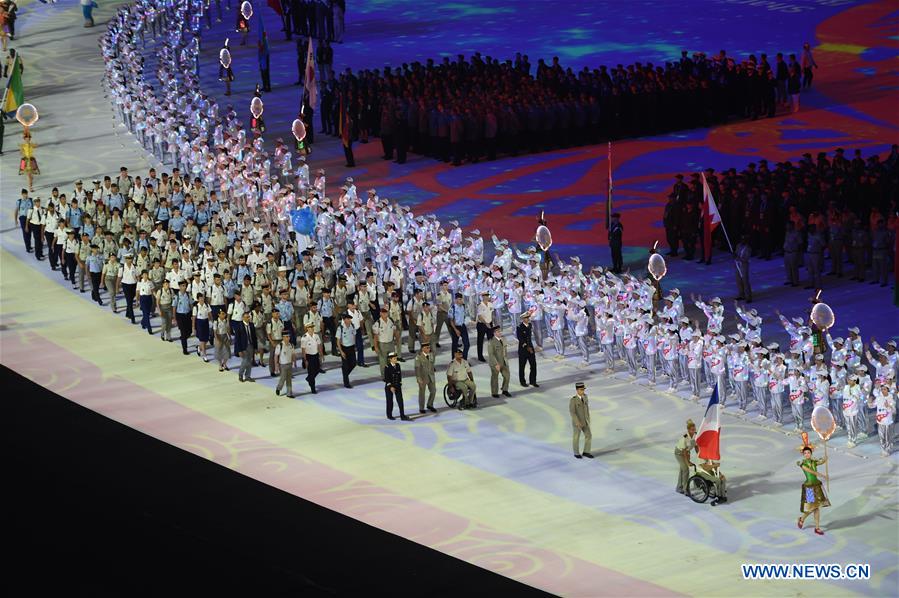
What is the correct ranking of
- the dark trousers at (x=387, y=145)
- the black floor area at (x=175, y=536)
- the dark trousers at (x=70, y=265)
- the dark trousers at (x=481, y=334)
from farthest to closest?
the dark trousers at (x=387, y=145), the dark trousers at (x=70, y=265), the dark trousers at (x=481, y=334), the black floor area at (x=175, y=536)

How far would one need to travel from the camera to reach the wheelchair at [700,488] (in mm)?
26250

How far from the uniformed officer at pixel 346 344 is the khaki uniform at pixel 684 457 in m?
8.12

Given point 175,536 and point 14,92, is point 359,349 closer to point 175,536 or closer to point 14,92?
point 175,536

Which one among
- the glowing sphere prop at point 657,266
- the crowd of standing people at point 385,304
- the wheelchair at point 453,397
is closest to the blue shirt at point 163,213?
the crowd of standing people at point 385,304

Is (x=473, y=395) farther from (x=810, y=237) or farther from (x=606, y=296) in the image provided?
(x=810, y=237)

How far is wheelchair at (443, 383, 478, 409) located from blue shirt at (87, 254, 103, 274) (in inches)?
414

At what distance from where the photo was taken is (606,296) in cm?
3234

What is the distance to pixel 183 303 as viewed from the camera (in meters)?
34.1

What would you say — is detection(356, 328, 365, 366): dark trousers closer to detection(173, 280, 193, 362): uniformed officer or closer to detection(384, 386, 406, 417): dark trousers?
detection(384, 386, 406, 417): dark trousers

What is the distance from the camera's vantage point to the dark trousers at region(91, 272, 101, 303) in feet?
122

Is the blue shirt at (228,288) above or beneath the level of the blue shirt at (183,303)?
above

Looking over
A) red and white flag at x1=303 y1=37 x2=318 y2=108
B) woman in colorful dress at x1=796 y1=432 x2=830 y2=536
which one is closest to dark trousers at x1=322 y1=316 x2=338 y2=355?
woman in colorful dress at x1=796 y1=432 x2=830 y2=536

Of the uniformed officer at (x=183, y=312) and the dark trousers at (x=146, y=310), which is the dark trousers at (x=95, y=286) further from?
the uniformed officer at (x=183, y=312)

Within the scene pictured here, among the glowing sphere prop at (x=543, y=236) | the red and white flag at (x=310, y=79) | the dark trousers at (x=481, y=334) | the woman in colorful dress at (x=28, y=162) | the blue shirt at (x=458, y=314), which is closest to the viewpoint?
the dark trousers at (x=481, y=334)
